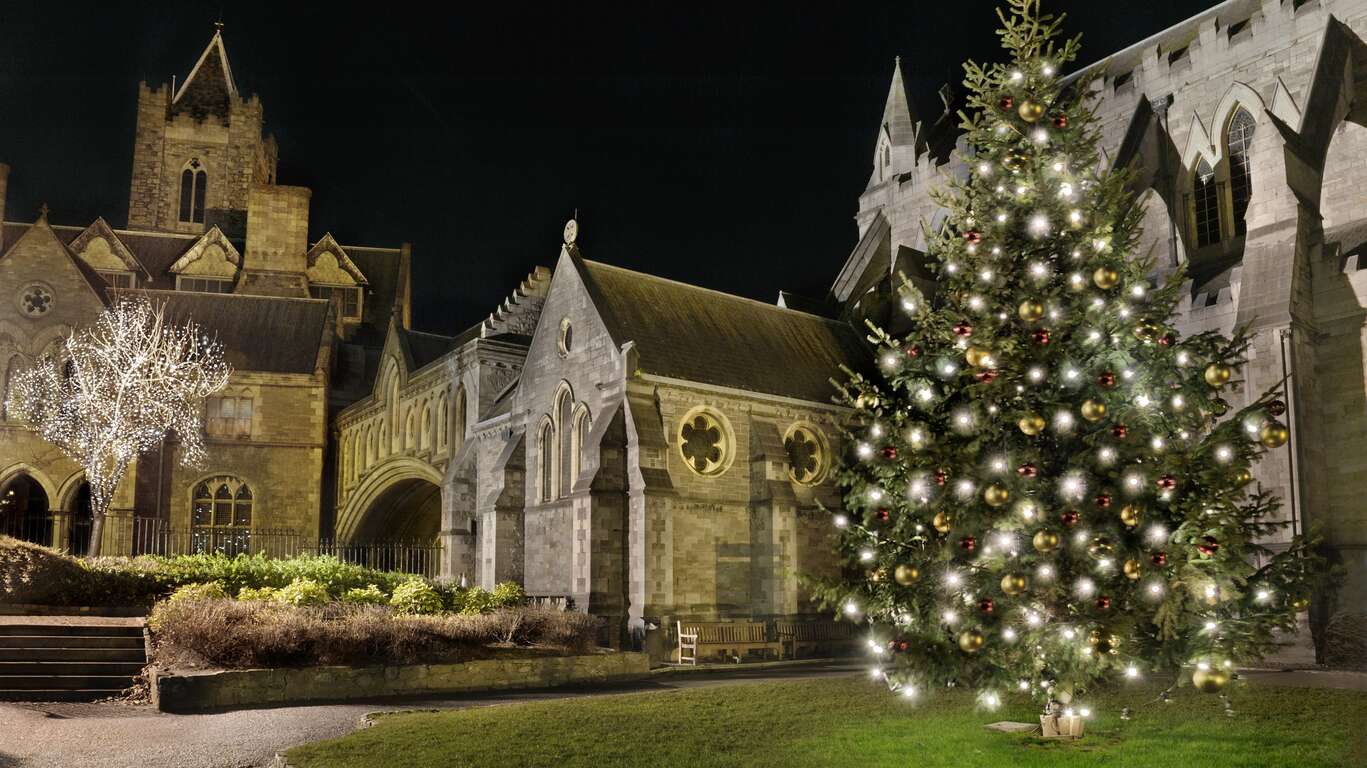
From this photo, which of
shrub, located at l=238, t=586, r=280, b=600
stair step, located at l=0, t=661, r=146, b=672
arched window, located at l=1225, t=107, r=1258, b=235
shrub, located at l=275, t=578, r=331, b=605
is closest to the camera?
stair step, located at l=0, t=661, r=146, b=672

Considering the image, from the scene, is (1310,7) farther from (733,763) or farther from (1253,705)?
(733,763)

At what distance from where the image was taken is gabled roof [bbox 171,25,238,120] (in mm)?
62875

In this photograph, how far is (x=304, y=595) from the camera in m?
19.9

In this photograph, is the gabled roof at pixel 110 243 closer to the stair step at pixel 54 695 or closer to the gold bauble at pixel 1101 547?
the stair step at pixel 54 695

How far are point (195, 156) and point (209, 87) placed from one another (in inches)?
193

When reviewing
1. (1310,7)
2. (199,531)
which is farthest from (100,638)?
(1310,7)

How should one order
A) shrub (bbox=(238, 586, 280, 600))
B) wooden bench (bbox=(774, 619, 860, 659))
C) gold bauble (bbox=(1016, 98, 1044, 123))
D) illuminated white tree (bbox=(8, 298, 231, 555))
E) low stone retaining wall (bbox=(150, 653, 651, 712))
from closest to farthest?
1. gold bauble (bbox=(1016, 98, 1044, 123))
2. low stone retaining wall (bbox=(150, 653, 651, 712))
3. shrub (bbox=(238, 586, 280, 600))
4. wooden bench (bbox=(774, 619, 860, 659))
5. illuminated white tree (bbox=(8, 298, 231, 555))

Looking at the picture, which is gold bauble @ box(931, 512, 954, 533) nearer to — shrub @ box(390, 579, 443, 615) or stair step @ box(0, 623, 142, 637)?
shrub @ box(390, 579, 443, 615)

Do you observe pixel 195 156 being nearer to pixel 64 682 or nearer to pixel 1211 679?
pixel 64 682

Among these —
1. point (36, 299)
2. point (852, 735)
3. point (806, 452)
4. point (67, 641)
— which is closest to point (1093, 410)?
point (852, 735)

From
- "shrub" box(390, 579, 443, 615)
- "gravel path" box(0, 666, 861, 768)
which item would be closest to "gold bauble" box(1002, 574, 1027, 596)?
"gravel path" box(0, 666, 861, 768)

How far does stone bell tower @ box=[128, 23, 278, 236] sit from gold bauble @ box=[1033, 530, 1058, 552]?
188 feet

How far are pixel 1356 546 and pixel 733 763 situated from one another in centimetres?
1620

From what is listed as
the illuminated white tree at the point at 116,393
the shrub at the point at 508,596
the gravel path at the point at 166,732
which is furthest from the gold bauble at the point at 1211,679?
the illuminated white tree at the point at 116,393
